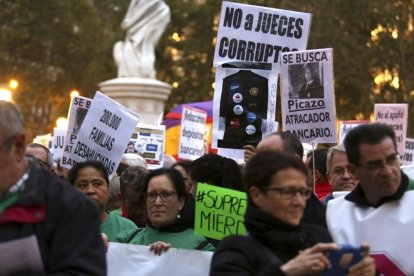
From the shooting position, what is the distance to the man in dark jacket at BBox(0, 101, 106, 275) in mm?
4277

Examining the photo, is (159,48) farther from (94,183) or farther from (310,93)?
(94,183)

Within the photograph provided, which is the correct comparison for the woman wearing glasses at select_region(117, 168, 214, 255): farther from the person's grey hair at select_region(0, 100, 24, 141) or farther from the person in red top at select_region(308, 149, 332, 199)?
the person's grey hair at select_region(0, 100, 24, 141)

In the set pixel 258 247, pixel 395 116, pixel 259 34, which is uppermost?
pixel 259 34

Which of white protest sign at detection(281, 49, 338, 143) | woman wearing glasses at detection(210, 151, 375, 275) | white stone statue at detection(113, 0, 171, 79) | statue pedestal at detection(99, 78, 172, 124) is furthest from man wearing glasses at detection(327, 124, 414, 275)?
white stone statue at detection(113, 0, 171, 79)

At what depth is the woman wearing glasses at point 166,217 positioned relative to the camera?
707cm

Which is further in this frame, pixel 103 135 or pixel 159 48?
pixel 159 48

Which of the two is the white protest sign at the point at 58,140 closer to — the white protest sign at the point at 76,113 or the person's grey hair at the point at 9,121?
the white protest sign at the point at 76,113

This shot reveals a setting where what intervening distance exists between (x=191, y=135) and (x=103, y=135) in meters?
5.70

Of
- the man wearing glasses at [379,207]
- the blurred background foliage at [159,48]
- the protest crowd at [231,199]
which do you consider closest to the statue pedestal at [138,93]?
the blurred background foliage at [159,48]

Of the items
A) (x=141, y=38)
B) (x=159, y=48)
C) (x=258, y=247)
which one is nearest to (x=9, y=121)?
(x=258, y=247)

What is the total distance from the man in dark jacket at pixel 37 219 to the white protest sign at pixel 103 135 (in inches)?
206

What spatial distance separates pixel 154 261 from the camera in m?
6.72

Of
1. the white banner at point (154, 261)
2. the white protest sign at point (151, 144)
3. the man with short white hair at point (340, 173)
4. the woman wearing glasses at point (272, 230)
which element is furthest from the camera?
the white protest sign at point (151, 144)

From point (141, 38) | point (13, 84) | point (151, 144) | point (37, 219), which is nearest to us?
point (37, 219)
